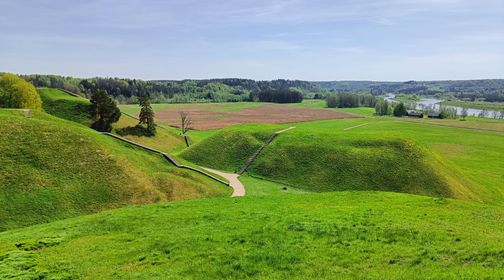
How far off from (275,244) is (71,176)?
28.2m

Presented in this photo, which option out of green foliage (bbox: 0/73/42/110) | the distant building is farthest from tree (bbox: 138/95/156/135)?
the distant building

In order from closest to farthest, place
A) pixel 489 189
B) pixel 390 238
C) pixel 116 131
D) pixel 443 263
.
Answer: pixel 443 263
pixel 390 238
pixel 489 189
pixel 116 131

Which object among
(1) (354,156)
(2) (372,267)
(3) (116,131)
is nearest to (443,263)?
(2) (372,267)

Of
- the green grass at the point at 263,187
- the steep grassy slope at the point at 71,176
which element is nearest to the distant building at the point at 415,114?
the green grass at the point at 263,187

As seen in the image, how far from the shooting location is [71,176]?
37.5 m

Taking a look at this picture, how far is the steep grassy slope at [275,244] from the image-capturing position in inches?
577

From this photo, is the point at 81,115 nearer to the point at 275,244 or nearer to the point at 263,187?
the point at 263,187

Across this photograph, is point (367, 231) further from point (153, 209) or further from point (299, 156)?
point (299, 156)

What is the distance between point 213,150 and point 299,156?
15119 mm

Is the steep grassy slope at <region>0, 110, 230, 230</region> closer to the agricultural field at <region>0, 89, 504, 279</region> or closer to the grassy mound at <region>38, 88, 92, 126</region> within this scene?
the agricultural field at <region>0, 89, 504, 279</region>

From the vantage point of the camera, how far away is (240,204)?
2880 centimetres

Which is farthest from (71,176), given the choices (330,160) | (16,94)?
(16,94)

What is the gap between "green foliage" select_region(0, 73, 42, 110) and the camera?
6581 centimetres

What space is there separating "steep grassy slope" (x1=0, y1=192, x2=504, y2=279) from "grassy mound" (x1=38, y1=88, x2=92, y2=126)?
53330 mm
